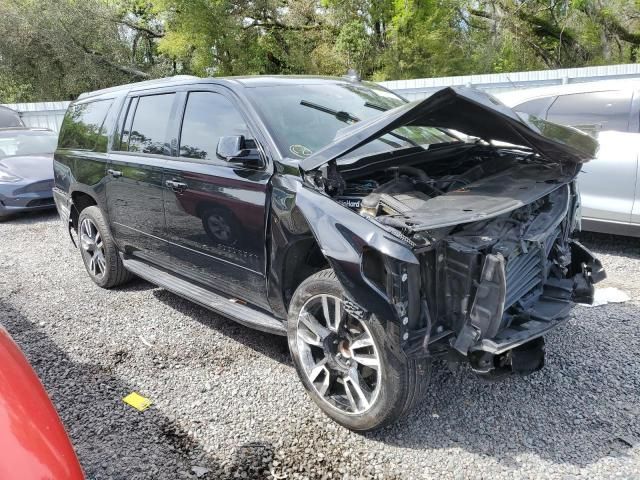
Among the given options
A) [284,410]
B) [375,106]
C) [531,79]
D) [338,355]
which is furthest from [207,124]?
[531,79]

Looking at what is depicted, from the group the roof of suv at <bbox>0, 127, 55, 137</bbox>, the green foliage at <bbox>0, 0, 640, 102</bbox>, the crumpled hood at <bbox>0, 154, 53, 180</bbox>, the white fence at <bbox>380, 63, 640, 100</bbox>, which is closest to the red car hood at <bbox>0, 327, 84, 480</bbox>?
the crumpled hood at <bbox>0, 154, 53, 180</bbox>

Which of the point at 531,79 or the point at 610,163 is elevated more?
the point at 531,79

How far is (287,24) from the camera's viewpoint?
2367 centimetres

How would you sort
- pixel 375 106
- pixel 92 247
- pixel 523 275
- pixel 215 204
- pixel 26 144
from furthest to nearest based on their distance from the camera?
pixel 26 144 → pixel 92 247 → pixel 375 106 → pixel 215 204 → pixel 523 275

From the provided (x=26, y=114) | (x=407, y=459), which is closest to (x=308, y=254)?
(x=407, y=459)

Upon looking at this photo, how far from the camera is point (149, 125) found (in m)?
4.21

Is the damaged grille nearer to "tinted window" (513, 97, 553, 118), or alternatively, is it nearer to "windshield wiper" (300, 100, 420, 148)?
"windshield wiper" (300, 100, 420, 148)

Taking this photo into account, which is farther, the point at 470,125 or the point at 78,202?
the point at 78,202

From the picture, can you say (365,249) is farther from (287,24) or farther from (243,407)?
(287,24)

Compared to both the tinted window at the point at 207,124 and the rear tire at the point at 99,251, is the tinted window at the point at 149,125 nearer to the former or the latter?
the tinted window at the point at 207,124

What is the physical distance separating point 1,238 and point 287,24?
1911cm

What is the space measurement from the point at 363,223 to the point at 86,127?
3871 millimetres

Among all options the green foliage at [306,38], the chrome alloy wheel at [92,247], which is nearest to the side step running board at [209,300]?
the chrome alloy wheel at [92,247]

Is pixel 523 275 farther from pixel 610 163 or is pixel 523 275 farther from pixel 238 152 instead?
pixel 610 163
